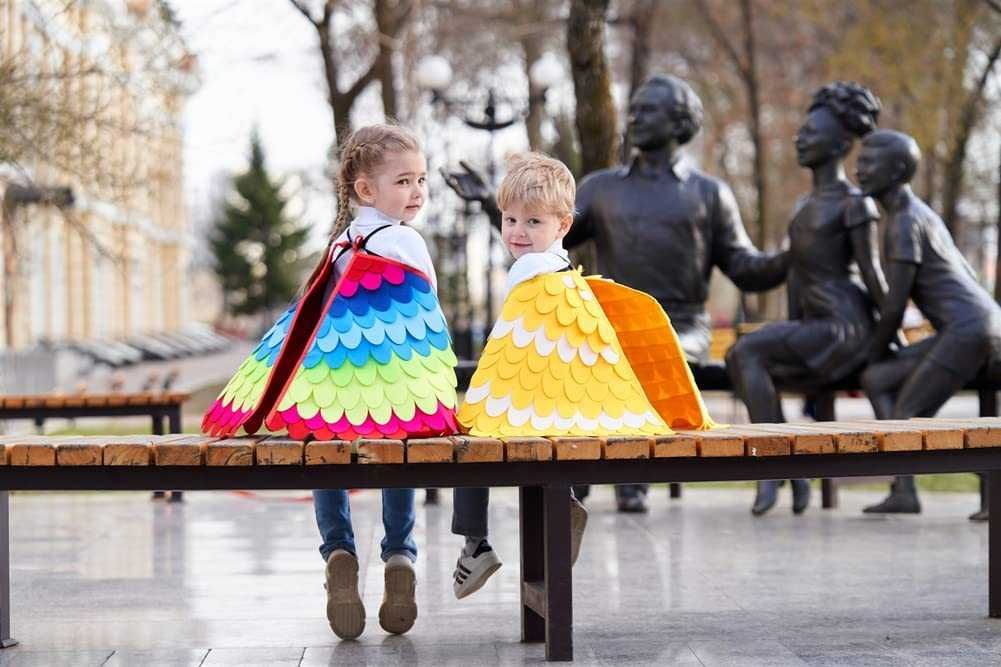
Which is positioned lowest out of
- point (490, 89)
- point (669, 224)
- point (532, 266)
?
point (532, 266)

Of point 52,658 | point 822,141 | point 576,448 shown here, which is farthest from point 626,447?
point 822,141

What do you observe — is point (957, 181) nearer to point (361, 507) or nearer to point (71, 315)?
point (361, 507)

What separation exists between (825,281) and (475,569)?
4.17 metres

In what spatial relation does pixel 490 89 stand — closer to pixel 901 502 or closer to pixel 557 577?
pixel 901 502

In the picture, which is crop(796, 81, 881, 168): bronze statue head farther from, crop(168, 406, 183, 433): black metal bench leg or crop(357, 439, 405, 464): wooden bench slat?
crop(357, 439, 405, 464): wooden bench slat

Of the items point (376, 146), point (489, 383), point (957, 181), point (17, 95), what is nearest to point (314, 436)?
point (489, 383)

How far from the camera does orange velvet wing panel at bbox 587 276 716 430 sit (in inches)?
194

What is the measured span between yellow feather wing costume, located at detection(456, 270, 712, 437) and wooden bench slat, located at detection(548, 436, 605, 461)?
172 mm

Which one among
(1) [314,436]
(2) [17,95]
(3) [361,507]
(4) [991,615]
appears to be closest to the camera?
(1) [314,436]

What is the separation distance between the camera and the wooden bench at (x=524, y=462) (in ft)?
14.0

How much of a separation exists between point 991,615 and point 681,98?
4.10 metres

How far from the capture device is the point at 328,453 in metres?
4.24

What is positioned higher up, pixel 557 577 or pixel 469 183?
pixel 469 183

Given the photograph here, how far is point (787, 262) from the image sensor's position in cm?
858
